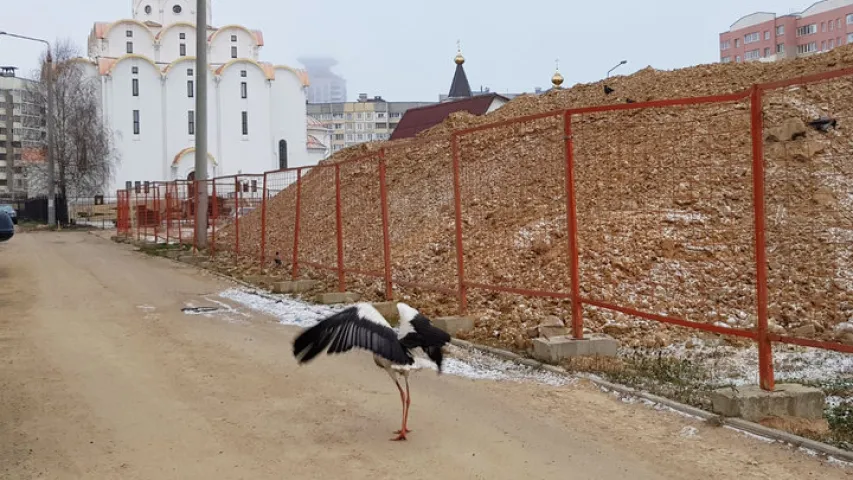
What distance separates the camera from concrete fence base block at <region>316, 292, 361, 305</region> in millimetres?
12492

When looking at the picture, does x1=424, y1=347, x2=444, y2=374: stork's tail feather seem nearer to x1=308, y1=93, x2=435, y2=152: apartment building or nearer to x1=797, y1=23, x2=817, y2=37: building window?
x1=797, y1=23, x2=817, y2=37: building window

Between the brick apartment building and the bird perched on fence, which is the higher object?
the brick apartment building

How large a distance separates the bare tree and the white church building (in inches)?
199

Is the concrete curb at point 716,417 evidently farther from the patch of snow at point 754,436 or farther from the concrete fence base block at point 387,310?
the concrete fence base block at point 387,310

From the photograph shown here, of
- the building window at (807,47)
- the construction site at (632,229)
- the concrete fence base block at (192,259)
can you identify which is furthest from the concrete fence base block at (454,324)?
the building window at (807,47)

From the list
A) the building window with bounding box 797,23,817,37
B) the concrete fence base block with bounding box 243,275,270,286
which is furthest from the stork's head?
the building window with bounding box 797,23,817,37

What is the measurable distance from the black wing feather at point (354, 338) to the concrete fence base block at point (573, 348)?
2.93m

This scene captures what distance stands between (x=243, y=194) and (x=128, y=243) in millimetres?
11331

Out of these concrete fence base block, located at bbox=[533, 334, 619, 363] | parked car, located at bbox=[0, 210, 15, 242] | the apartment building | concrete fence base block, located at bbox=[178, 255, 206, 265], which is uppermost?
the apartment building

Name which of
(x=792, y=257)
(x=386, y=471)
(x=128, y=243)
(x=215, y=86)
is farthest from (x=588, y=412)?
(x=215, y=86)

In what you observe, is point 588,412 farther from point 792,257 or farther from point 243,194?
point 243,194

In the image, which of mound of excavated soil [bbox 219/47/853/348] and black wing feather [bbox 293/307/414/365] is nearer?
black wing feather [bbox 293/307/414/365]

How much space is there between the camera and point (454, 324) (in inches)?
383

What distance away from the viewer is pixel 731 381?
7.04 m
